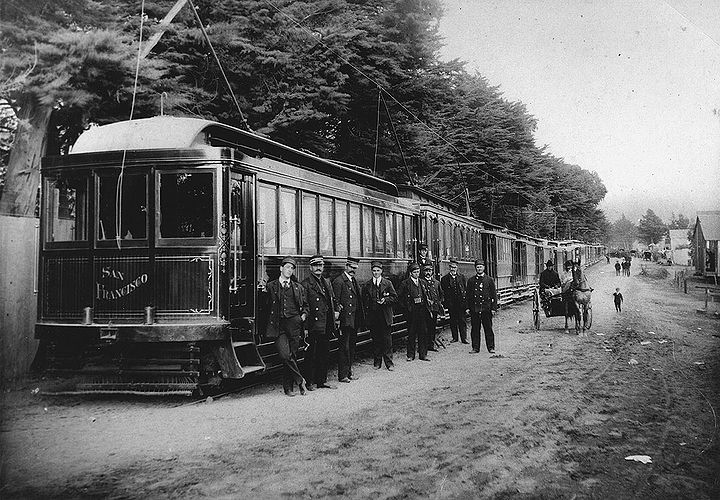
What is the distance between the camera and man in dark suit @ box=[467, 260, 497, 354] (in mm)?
11438

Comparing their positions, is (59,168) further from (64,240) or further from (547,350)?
(547,350)

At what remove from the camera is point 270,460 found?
194 inches

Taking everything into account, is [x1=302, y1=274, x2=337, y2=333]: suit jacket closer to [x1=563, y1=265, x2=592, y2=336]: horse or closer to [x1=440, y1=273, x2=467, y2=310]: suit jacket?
[x1=440, y1=273, x2=467, y2=310]: suit jacket

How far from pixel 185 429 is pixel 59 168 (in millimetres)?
3749

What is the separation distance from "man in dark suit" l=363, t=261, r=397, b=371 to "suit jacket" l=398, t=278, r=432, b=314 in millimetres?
726

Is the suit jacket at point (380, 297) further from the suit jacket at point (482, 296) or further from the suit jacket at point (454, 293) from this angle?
the suit jacket at point (454, 293)

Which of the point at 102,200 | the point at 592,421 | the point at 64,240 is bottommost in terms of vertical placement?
the point at 592,421

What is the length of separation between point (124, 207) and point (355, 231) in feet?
14.8

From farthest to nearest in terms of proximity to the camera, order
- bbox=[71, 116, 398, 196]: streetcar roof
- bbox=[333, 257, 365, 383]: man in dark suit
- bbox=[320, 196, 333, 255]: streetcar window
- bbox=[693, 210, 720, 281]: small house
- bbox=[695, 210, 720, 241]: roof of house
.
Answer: bbox=[693, 210, 720, 281]: small house, bbox=[695, 210, 720, 241]: roof of house, bbox=[320, 196, 333, 255]: streetcar window, bbox=[333, 257, 365, 383]: man in dark suit, bbox=[71, 116, 398, 196]: streetcar roof

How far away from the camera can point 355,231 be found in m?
10.7

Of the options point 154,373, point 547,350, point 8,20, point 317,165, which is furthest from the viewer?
point 547,350

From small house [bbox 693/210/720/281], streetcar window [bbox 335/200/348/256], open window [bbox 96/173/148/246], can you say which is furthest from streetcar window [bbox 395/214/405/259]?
small house [bbox 693/210/720/281]

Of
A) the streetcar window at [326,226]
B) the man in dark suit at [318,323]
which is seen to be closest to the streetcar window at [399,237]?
the streetcar window at [326,226]

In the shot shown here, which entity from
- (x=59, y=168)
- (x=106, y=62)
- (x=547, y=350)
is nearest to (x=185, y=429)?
(x=59, y=168)
